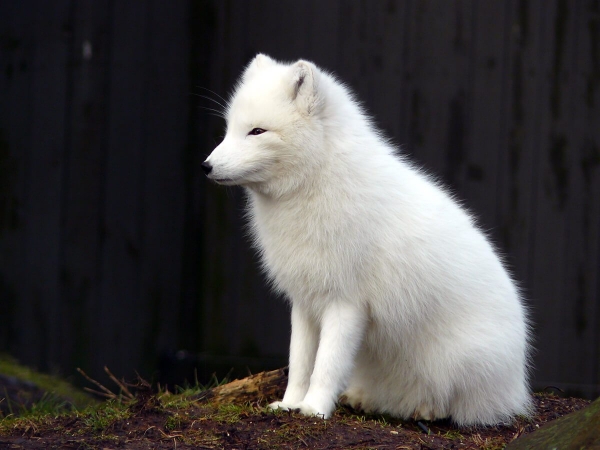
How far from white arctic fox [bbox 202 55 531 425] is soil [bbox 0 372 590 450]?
202 millimetres

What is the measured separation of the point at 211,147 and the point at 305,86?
310cm

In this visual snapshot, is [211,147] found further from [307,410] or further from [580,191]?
[307,410]

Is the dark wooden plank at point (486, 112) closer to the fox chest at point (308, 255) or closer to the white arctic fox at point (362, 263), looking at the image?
the white arctic fox at point (362, 263)

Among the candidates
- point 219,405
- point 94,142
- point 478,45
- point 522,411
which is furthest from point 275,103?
point 478,45

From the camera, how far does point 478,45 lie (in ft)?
21.6

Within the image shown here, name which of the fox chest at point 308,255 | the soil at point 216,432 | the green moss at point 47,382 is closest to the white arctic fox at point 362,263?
the fox chest at point 308,255

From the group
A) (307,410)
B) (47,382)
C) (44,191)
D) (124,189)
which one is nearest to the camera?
(307,410)

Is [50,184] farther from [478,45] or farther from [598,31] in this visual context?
[598,31]

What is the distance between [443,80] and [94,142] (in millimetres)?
2923

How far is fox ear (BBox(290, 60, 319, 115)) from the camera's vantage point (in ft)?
12.8

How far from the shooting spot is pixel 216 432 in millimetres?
3561

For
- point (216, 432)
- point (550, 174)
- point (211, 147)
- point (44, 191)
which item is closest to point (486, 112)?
point (550, 174)

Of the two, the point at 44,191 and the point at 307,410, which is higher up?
the point at 44,191

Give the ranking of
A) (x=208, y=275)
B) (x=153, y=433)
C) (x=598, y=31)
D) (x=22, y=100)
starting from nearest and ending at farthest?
(x=153, y=433), (x=22, y=100), (x=598, y=31), (x=208, y=275)
